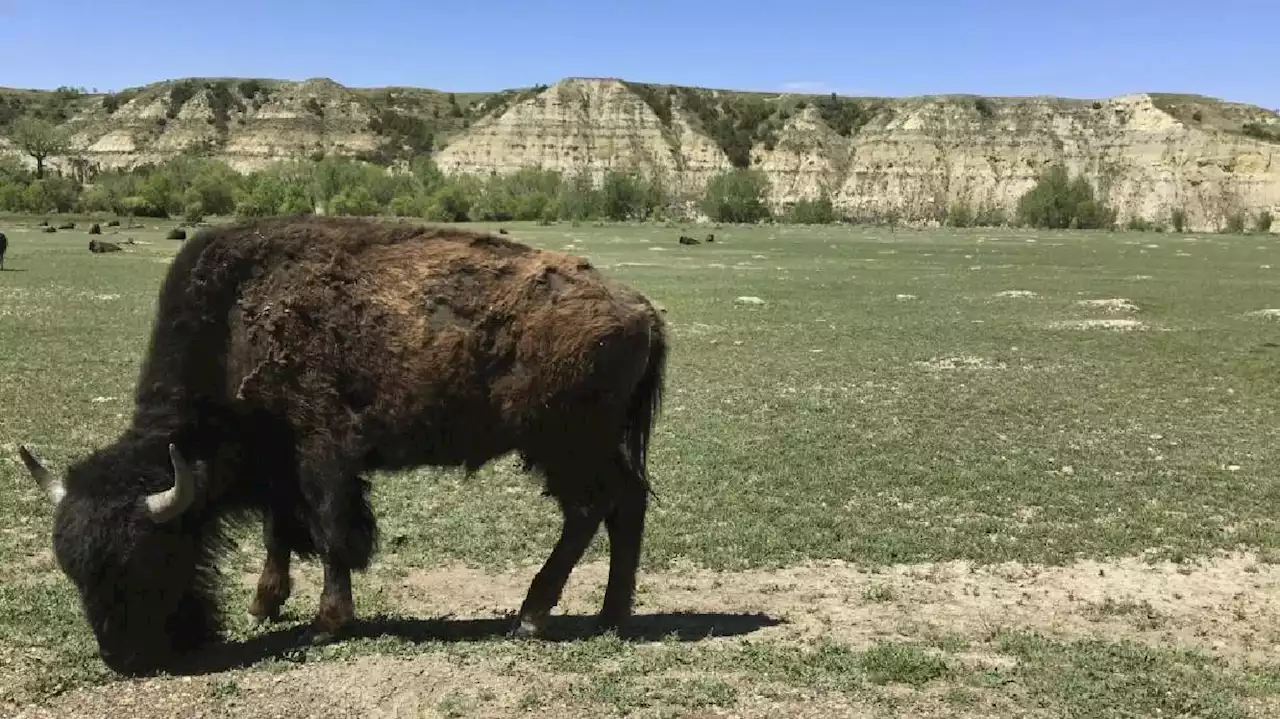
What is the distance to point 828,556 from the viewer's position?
8.81 m

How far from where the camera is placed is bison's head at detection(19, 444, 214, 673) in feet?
18.8

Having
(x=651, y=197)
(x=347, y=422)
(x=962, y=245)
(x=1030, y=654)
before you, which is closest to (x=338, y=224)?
(x=347, y=422)

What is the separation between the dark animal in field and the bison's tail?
192 millimetres

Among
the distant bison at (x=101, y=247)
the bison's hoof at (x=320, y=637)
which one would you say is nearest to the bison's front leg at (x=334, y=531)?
the bison's hoof at (x=320, y=637)

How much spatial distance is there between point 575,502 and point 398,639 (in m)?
1.48

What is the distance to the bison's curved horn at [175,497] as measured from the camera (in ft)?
18.9

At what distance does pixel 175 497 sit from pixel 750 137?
140628 millimetres

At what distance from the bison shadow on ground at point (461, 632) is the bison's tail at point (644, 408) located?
1.03 metres

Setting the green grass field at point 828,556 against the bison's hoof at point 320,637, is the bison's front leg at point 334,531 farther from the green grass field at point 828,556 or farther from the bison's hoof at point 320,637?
the green grass field at point 828,556

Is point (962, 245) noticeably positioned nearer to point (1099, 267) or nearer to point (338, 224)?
point (1099, 267)

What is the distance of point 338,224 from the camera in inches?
279

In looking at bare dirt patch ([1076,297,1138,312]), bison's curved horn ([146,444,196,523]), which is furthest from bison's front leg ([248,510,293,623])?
bare dirt patch ([1076,297,1138,312])

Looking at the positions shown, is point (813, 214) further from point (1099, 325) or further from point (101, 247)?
point (1099, 325)

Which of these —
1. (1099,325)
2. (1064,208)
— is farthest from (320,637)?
(1064,208)
